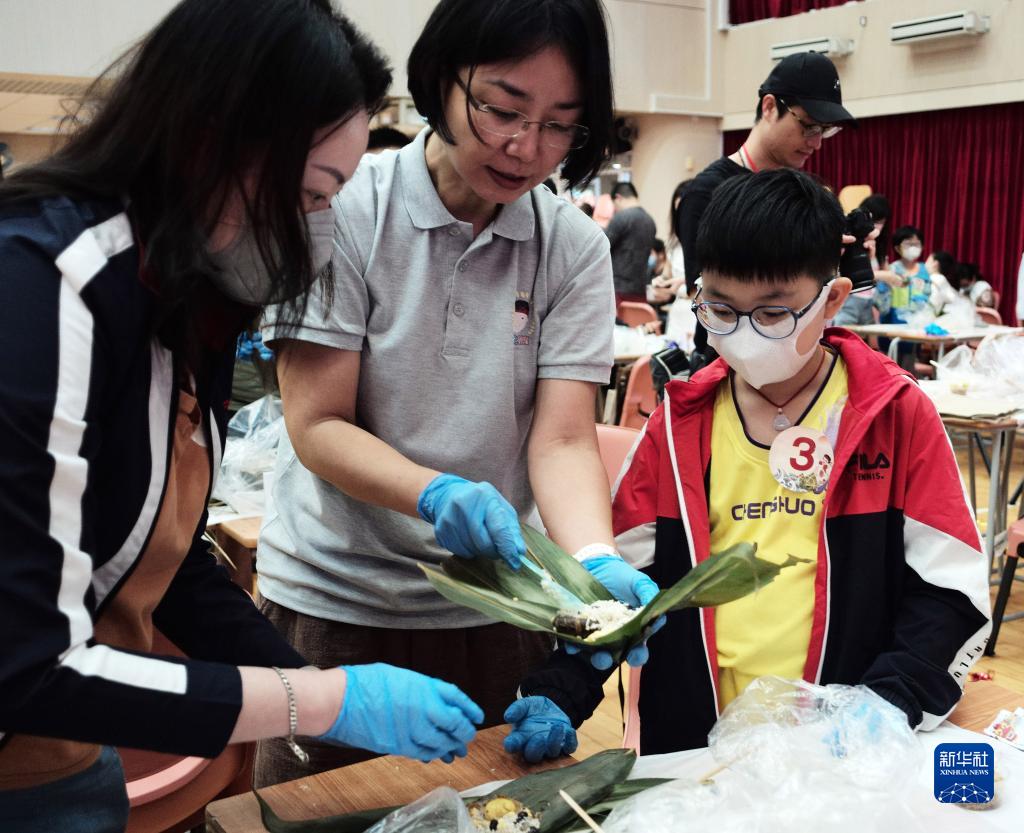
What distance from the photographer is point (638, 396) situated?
13.9ft

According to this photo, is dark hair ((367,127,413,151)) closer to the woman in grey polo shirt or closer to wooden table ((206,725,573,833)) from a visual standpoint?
the woman in grey polo shirt

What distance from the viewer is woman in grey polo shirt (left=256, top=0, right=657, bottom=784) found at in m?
1.23

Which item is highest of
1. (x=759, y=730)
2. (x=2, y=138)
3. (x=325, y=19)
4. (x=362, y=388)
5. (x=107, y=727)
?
Answer: (x=2, y=138)

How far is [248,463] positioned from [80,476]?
6.72ft

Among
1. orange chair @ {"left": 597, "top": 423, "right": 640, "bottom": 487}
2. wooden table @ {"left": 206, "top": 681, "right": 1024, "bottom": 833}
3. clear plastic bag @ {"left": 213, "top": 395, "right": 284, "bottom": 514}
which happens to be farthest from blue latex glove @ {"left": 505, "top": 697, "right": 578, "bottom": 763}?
clear plastic bag @ {"left": 213, "top": 395, "right": 284, "bottom": 514}

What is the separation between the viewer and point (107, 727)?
0.79 meters

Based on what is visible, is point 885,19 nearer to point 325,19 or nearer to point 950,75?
point 950,75

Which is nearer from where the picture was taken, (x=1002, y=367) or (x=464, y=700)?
(x=464, y=700)

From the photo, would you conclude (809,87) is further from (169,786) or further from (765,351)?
(169,786)

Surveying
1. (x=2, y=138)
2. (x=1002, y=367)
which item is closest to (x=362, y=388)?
(x=1002, y=367)

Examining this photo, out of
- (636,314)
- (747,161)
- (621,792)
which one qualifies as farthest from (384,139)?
(636,314)

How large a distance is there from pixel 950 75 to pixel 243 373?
8.09m

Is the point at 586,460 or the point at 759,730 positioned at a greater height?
the point at 586,460

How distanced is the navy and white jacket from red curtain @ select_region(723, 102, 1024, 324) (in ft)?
31.0
